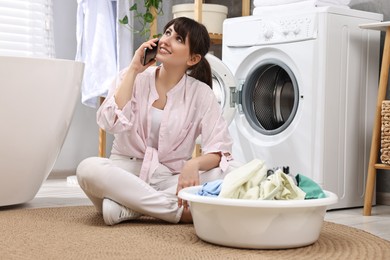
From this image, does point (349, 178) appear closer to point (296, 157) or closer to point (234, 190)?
point (296, 157)

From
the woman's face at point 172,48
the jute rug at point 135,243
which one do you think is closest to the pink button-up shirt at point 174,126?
the woman's face at point 172,48

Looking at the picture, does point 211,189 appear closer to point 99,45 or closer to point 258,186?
point 258,186

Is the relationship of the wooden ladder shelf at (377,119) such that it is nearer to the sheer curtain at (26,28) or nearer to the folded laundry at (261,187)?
the folded laundry at (261,187)

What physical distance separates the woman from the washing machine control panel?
632mm

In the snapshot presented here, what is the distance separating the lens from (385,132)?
264 centimetres

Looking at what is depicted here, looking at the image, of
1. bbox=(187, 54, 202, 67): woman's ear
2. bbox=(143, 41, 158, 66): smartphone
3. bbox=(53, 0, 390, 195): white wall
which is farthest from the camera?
bbox=(53, 0, 390, 195): white wall

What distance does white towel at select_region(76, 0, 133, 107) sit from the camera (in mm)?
3688

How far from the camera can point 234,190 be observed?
1.74 meters

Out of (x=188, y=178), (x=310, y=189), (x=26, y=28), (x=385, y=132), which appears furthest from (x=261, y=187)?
(x=26, y=28)

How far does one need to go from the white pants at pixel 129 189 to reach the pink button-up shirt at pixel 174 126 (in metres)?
0.09

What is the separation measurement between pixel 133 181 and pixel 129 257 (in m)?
0.46

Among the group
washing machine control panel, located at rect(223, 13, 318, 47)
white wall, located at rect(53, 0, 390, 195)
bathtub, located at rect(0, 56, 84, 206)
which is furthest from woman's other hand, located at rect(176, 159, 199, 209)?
white wall, located at rect(53, 0, 390, 195)

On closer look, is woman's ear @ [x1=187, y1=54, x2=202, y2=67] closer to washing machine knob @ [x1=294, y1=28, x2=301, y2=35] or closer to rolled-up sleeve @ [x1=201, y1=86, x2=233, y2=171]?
rolled-up sleeve @ [x1=201, y1=86, x2=233, y2=171]

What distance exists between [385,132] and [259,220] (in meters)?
1.14
